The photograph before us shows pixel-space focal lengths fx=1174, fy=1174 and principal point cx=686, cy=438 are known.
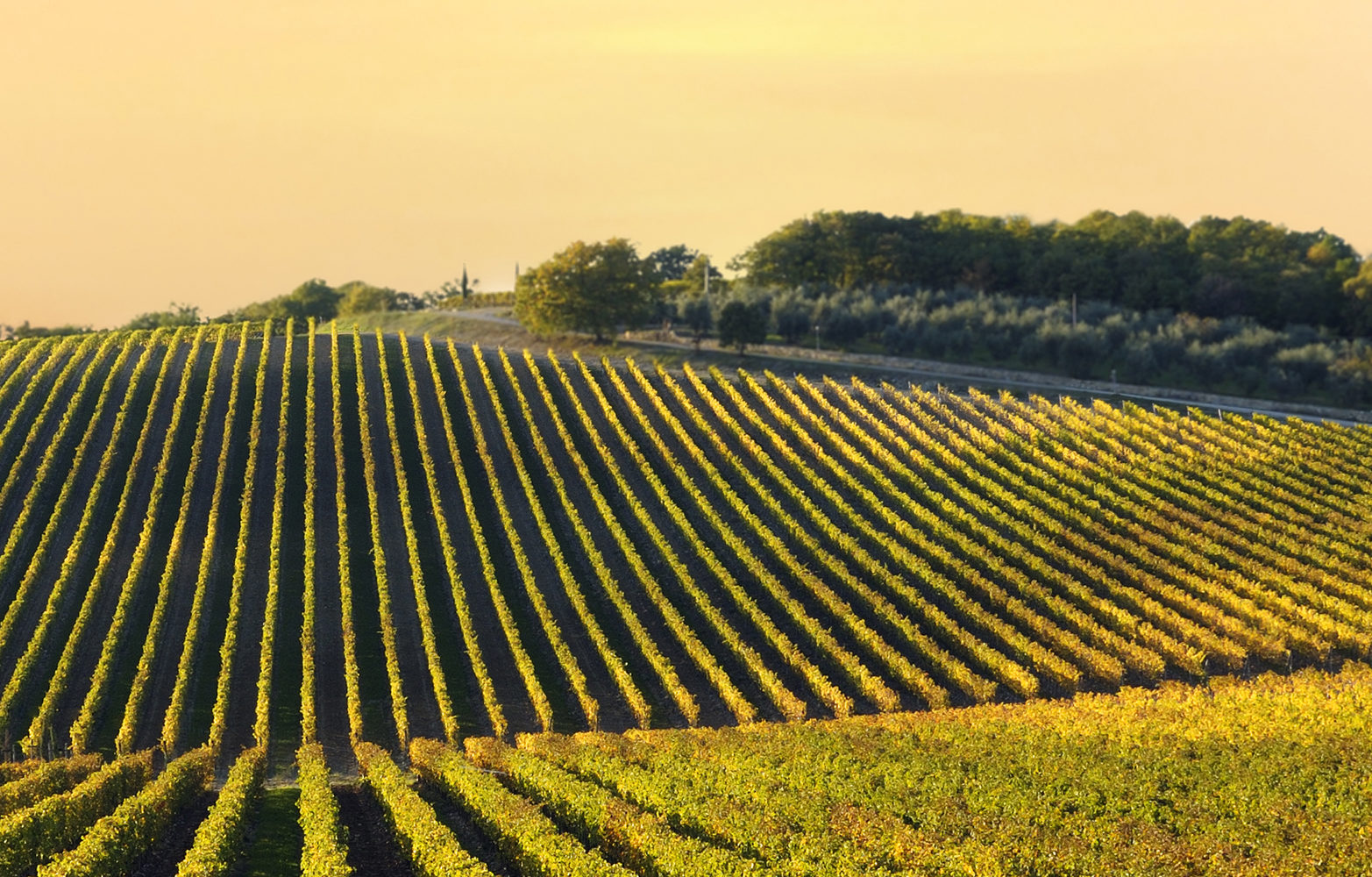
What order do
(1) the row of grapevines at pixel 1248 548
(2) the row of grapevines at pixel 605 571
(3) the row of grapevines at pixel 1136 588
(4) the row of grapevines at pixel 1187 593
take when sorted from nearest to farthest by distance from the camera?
(2) the row of grapevines at pixel 605 571 → (3) the row of grapevines at pixel 1136 588 → (4) the row of grapevines at pixel 1187 593 → (1) the row of grapevines at pixel 1248 548

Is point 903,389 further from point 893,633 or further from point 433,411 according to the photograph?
point 893,633

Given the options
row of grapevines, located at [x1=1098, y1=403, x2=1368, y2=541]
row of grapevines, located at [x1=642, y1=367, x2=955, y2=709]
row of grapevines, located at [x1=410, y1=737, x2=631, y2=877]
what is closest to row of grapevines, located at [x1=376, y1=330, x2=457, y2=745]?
row of grapevines, located at [x1=410, y1=737, x2=631, y2=877]

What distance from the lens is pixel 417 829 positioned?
27.1 meters

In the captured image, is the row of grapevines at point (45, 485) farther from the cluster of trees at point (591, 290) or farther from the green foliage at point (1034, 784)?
the cluster of trees at point (591, 290)

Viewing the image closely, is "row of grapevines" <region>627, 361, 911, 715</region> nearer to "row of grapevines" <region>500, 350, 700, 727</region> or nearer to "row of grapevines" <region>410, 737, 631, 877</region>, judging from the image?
"row of grapevines" <region>500, 350, 700, 727</region>

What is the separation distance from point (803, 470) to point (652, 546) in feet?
41.2

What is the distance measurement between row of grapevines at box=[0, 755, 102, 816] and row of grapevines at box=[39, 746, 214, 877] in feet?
6.25

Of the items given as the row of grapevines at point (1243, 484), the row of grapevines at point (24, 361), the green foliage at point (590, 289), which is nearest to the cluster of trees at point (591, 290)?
the green foliage at point (590, 289)

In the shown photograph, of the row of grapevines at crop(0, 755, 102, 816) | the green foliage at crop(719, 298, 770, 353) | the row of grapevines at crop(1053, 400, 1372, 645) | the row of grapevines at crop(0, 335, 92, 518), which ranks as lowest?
the row of grapevines at crop(0, 755, 102, 816)

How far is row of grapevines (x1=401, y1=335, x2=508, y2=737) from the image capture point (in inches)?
1747

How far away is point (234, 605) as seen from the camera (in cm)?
5119

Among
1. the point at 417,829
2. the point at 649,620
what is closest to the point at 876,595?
the point at 649,620

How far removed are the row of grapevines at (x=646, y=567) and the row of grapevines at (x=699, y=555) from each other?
2.1 inches

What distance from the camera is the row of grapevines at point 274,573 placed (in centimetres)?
4250
